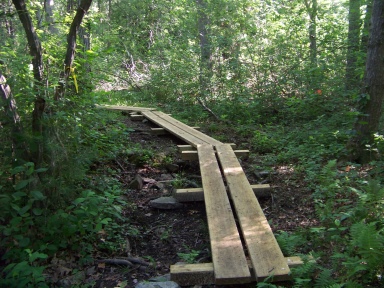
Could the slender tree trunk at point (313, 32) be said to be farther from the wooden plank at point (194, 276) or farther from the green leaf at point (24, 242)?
the green leaf at point (24, 242)

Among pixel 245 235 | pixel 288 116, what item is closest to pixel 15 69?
pixel 245 235

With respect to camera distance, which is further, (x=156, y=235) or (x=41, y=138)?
(x=156, y=235)

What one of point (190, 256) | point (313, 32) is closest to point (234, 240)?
point (190, 256)

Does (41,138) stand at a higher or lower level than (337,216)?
higher

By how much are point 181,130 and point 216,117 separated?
8.98 feet

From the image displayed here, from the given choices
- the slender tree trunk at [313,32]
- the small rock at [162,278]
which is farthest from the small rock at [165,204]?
the slender tree trunk at [313,32]

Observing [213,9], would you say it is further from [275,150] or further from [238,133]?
[275,150]

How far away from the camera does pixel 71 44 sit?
15.6ft

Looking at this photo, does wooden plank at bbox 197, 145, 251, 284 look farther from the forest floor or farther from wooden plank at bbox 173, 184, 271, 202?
the forest floor

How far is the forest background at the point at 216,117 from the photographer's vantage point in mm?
3572

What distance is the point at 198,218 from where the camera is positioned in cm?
492

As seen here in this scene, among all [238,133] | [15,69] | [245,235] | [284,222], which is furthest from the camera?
[238,133]

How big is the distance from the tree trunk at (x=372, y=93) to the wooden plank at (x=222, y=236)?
8.04 ft

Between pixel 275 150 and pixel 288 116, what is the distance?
8.82 feet
